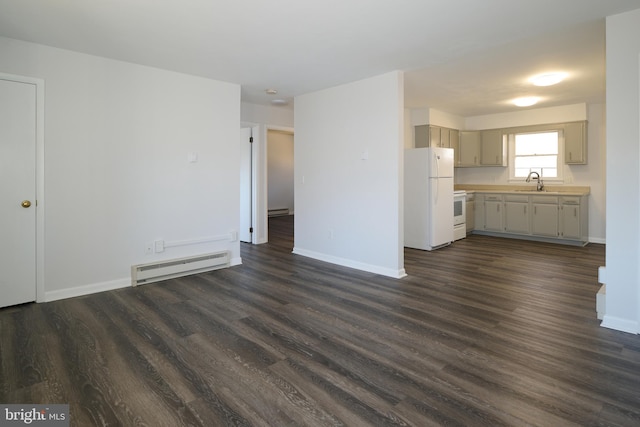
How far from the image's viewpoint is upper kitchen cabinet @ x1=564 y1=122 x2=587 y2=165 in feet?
20.8

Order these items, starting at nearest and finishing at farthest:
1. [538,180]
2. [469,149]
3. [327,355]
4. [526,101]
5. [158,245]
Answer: [327,355] < [158,245] < [526,101] < [538,180] < [469,149]

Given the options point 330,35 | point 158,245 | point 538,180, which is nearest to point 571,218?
point 538,180

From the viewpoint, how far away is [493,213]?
7.09m

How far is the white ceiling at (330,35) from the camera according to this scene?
105 inches

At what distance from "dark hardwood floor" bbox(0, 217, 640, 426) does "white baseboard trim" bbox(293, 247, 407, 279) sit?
21 cm

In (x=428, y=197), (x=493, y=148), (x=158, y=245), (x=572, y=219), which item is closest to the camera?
(x=158, y=245)

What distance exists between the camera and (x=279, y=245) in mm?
6336

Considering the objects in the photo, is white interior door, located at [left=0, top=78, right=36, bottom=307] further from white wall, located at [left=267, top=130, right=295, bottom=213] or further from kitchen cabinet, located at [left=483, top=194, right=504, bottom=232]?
white wall, located at [left=267, top=130, right=295, bottom=213]

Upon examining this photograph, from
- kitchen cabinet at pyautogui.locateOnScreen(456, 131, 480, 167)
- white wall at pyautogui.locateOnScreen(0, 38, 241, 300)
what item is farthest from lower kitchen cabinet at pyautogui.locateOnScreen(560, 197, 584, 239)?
white wall at pyautogui.locateOnScreen(0, 38, 241, 300)

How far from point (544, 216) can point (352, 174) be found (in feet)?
12.8

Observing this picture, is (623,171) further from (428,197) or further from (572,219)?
(572,219)

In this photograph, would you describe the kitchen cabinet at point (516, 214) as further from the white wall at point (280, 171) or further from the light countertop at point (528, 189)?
the white wall at point (280, 171)

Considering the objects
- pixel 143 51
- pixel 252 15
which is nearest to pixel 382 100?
pixel 252 15

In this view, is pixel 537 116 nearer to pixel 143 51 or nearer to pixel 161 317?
pixel 143 51
